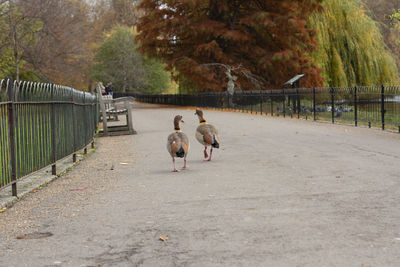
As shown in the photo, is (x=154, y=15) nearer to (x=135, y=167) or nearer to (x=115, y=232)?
(x=135, y=167)

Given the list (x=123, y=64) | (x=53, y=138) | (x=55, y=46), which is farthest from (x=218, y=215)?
(x=123, y=64)

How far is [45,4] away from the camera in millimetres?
44125

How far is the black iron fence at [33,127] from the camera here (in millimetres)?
7793

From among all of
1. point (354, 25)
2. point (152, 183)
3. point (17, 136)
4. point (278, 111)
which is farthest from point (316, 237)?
point (354, 25)

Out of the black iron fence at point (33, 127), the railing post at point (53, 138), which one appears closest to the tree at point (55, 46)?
the black iron fence at point (33, 127)

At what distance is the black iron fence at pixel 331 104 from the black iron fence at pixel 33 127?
1096 cm

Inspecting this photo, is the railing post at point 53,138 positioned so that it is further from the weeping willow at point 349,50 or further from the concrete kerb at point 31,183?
the weeping willow at point 349,50

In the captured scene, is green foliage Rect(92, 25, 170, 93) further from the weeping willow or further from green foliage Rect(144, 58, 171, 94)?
the weeping willow

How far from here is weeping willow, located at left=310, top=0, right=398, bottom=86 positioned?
3575 cm

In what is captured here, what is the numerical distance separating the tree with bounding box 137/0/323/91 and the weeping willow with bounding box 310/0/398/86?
1233 millimetres

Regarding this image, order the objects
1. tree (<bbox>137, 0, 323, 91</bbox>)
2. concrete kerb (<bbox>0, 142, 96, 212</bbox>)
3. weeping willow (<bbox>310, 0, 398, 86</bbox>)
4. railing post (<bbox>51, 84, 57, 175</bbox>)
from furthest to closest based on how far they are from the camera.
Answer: tree (<bbox>137, 0, 323, 91</bbox>), weeping willow (<bbox>310, 0, 398, 86</bbox>), railing post (<bbox>51, 84, 57, 175</bbox>), concrete kerb (<bbox>0, 142, 96, 212</bbox>)

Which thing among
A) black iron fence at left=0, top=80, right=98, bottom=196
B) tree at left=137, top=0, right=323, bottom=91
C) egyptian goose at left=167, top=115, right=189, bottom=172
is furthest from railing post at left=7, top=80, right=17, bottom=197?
tree at left=137, top=0, right=323, bottom=91

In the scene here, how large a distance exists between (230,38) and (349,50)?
1043 cm

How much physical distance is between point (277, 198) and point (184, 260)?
112 inches
